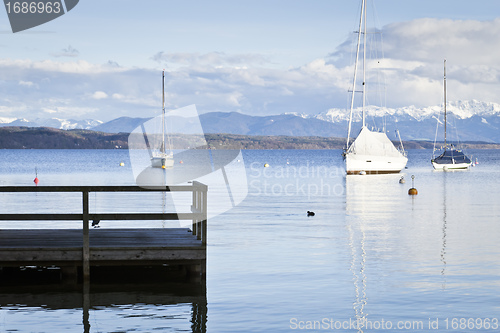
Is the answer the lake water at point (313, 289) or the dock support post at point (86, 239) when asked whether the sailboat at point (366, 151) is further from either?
the dock support post at point (86, 239)

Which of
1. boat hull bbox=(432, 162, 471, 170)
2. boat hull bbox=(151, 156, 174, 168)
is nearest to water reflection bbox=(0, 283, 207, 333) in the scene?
boat hull bbox=(151, 156, 174, 168)

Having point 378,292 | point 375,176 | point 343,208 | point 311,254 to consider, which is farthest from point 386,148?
point 378,292

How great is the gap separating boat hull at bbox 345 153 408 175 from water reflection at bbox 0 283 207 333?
242ft

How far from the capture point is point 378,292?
18844 mm

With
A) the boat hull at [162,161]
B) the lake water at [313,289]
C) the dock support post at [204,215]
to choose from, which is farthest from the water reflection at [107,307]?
the boat hull at [162,161]

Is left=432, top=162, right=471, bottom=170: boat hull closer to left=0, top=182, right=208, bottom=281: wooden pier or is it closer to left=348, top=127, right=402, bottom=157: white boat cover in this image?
left=348, top=127, right=402, bottom=157: white boat cover

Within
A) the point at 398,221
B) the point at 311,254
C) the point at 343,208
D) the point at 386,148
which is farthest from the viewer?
the point at 386,148

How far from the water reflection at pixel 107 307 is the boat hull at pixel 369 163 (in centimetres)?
7364

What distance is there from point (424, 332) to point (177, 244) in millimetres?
6485

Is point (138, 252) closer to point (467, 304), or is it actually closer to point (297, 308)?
point (297, 308)

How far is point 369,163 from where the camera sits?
301 feet

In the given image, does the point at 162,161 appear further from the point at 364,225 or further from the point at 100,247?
the point at 100,247

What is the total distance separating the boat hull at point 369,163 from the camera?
9106 centimetres

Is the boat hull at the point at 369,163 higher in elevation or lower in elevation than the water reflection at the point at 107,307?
higher
